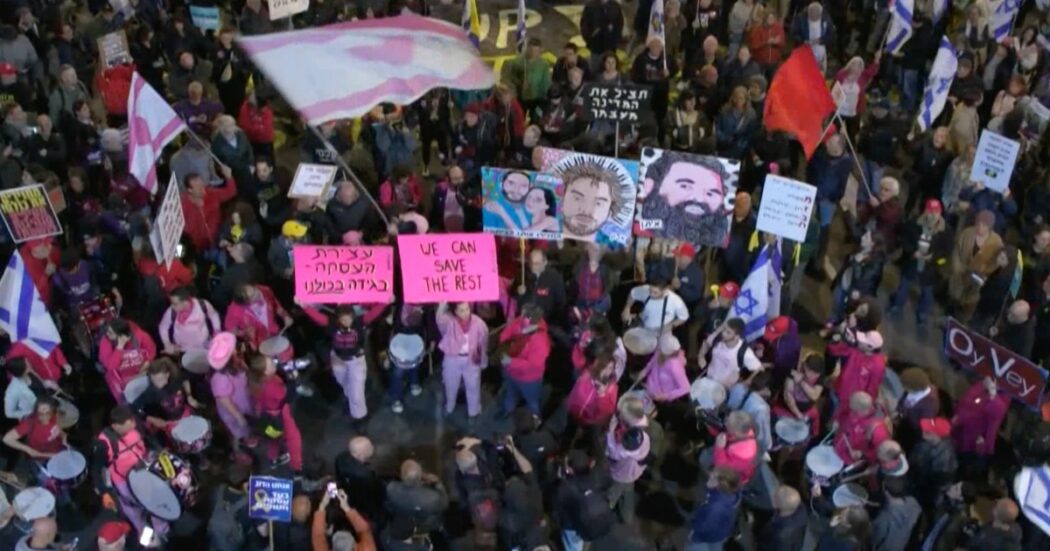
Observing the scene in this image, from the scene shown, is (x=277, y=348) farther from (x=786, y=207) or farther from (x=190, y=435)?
(x=786, y=207)

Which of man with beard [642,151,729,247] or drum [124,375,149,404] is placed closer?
drum [124,375,149,404]

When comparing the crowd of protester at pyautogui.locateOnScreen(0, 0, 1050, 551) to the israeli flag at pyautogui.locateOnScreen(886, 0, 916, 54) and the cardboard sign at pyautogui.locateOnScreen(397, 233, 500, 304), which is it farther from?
the israeli flag at pyautogui.locateOnScreen(886, 0, 916, 54)

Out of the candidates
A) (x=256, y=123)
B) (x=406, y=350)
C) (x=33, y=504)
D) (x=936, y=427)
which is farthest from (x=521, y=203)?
(x=33, y=504)

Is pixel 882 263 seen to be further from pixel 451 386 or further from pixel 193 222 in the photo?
pixel 193 222

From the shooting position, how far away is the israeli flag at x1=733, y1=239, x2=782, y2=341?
9578 mm

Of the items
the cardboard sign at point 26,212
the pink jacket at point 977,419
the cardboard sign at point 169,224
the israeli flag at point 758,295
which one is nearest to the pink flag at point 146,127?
the cardboard sign at point 169,224

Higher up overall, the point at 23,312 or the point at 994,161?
the point at 994,161

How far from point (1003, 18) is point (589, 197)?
23.1 feet

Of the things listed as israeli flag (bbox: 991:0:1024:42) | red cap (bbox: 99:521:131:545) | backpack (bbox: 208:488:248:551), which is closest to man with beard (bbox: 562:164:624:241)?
backpack (bbox: 208:488:248:551)

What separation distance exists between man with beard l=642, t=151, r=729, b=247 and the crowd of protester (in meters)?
0.35

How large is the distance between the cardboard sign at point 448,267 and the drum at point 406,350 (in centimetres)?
66

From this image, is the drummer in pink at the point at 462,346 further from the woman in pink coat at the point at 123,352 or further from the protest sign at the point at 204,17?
the protest sign at the point at 204,17

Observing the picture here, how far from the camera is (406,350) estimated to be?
33.0ft

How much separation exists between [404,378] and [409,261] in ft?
5.74
